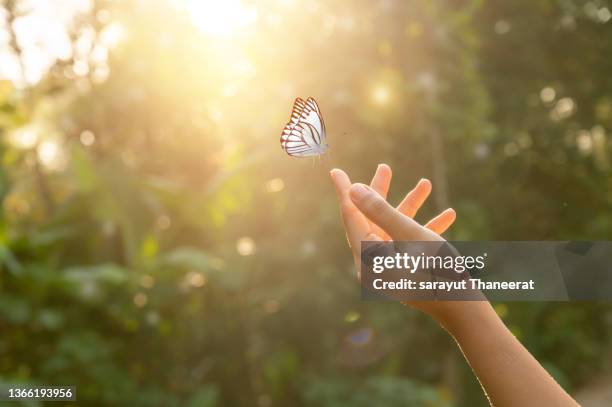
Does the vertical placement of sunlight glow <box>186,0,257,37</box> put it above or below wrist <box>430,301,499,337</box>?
above

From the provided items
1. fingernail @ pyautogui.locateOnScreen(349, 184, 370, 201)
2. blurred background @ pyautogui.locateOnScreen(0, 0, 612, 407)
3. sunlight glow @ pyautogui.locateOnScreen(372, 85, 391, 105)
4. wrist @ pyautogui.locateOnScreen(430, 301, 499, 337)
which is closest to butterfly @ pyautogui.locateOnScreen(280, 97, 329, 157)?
fingernail @ pyautogui.locateOnScreen(349, 184, 370, 201)

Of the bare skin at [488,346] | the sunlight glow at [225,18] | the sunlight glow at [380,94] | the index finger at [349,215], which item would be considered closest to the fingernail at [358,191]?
the bare skin at [488,346]

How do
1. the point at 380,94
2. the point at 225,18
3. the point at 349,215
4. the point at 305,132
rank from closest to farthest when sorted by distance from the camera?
the point at 349,215 → the point at 305,132 → the point at 225,18 → the point at 380,94

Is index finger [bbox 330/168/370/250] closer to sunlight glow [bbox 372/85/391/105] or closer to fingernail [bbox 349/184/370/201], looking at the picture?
fingernail [bbox 349/184/370/201]

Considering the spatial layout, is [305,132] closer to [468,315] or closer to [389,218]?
[389,218]

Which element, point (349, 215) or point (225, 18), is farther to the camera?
point (225, 18)

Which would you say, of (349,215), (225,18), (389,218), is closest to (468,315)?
(389,218)

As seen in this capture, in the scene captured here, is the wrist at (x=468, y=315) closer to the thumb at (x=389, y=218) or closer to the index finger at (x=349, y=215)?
the thumb at (x=389, y=218)
